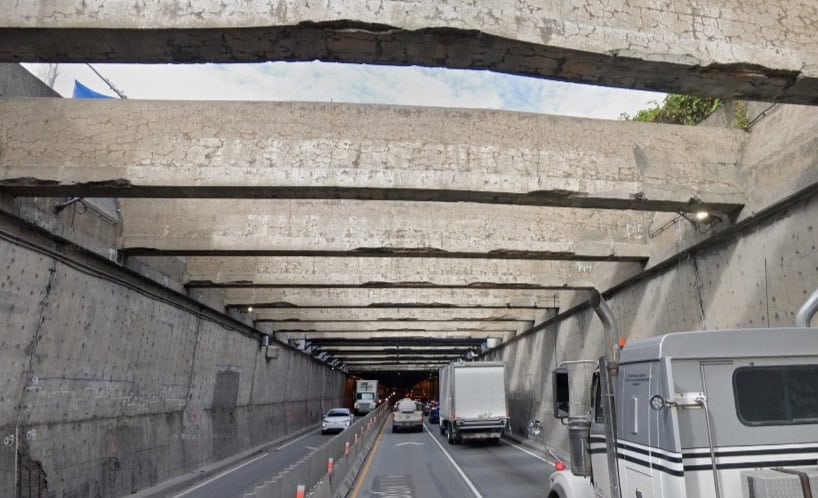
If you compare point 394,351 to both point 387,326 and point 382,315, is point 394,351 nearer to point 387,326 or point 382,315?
point 387,326

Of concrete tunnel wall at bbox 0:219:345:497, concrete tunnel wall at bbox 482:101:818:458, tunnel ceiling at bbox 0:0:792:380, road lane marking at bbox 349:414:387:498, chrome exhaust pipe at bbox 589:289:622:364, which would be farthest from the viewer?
road lane marking at bbox 349:414:387:498

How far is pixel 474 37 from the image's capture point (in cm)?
567

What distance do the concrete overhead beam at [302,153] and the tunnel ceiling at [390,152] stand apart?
1.1 inches

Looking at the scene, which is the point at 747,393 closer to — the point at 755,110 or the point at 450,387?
the point at 755,110

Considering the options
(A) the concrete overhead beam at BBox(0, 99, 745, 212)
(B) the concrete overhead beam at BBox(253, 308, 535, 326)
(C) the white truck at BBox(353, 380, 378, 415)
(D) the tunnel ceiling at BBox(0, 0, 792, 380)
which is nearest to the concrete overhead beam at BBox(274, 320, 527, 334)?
(B) the concrete overhead beam at BBox(253, 308, 535, 326)

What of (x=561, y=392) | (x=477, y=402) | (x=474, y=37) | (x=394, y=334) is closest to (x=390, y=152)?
(x=474, y=37)

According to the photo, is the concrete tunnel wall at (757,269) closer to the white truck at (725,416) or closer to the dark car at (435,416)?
the white truck at (725,416)

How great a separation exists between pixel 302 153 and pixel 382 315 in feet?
54.2

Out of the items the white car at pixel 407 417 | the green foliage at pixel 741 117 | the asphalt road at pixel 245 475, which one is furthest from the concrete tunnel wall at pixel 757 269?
the white car at pixel 407 417

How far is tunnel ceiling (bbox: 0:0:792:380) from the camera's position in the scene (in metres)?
5.75

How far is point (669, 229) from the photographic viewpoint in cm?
1318

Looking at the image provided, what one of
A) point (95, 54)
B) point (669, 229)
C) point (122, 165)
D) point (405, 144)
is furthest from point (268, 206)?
Answer: point (669, 229)

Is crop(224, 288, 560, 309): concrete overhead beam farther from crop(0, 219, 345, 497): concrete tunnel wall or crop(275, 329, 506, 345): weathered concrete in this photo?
crop(275, 329, 506, 345): weathered concrete

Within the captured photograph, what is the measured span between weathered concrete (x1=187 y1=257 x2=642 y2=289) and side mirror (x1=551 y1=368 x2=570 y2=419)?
34.7ft
